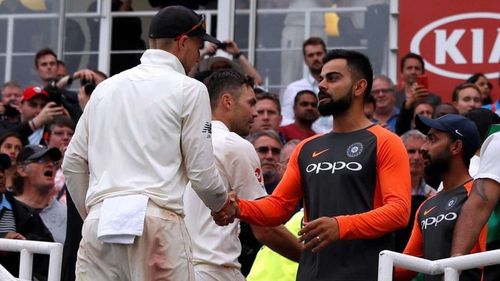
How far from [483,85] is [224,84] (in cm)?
631

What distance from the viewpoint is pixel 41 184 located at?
41.2 ft

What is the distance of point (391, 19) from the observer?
16.7 meters

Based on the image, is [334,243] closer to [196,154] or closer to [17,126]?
[196,154]

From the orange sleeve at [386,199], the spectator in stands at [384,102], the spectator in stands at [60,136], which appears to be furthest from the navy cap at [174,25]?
the spectator in stands at [384,102]

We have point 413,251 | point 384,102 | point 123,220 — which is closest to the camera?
point 123,220

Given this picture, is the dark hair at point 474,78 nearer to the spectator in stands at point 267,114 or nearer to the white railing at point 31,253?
the spectator in stands at point 267,114

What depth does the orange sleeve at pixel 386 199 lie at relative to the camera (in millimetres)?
7793

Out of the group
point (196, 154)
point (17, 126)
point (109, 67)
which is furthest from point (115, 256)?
point (109, 67)

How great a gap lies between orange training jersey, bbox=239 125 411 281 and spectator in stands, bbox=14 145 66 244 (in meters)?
4.37

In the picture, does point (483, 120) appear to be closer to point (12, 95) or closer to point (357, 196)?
point (357, 196)

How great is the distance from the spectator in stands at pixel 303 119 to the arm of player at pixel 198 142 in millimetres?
6461

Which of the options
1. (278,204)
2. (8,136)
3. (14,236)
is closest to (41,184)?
(8,136)

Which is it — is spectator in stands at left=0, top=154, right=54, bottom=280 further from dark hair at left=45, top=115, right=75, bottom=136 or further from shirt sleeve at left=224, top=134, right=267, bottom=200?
dark hair at left=45, top=115, right=75, bottom=136

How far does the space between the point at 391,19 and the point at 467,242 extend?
9.04 metres
